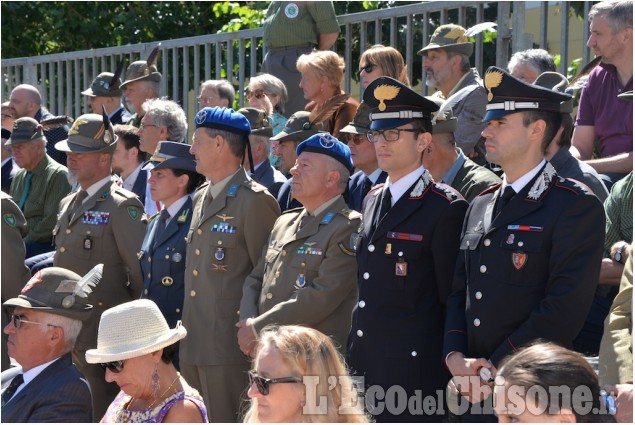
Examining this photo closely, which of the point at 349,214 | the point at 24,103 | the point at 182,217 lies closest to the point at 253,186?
the point at 182,217

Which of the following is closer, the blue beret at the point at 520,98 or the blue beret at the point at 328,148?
the blue beret at the point at 520,98

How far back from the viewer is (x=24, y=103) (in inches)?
480

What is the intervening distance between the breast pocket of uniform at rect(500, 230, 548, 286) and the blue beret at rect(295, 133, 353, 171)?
1718 millimetres

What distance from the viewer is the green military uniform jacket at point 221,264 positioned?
258 inches

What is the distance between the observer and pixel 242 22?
46.1ft

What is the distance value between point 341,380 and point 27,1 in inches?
632

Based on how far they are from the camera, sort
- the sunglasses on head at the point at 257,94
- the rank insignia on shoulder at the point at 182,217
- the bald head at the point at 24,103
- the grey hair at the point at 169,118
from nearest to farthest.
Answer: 1. the rank insignia on shoulder at the point at 182,217
2. the grey hair at the point at 169,118
3. the sunglasses on head at the point at 257,94
4. the bald head at the point at 24,103

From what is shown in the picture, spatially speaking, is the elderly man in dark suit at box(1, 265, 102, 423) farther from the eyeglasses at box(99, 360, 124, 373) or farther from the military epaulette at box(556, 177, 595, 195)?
the military epaulette at box(556, 177, 595, 195)

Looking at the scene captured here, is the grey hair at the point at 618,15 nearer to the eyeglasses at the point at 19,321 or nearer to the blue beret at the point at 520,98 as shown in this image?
the blue beret at the point at 520,98

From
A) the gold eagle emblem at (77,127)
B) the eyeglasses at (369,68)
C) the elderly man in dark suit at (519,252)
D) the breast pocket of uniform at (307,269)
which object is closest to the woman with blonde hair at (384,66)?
the eyeglasses at (369,68)

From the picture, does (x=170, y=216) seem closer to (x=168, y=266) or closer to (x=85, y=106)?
(x=168, y=266)

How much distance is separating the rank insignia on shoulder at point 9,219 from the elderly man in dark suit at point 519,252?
3.97m

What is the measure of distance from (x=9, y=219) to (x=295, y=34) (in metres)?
3.59

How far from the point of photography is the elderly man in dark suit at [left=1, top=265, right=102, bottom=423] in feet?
17.8
